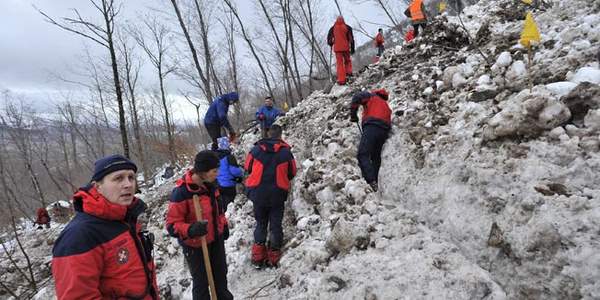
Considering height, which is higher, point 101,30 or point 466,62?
point 101,30

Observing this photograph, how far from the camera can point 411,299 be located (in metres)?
2.71

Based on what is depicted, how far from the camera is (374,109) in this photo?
493 cm

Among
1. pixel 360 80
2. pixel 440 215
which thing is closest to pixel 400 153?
pixel 440 215

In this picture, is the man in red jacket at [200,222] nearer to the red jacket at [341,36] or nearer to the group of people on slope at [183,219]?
the group of people on slope at [183,219]

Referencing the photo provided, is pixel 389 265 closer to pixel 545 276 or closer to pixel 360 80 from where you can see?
pixel 545 276

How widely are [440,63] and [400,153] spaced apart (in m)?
2.37

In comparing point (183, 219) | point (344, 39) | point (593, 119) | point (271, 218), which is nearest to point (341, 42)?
point (344, 39)

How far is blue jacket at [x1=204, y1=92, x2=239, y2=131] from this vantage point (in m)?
7.73

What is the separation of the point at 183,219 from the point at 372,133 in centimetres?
298

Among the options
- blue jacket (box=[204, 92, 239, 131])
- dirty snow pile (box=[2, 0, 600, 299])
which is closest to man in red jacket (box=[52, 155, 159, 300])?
dirty snow pile (box=[2, 0, 600, 299])

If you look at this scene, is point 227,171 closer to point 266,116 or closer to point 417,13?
point 266,116

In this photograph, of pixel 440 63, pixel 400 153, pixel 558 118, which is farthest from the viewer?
pixel 440 63

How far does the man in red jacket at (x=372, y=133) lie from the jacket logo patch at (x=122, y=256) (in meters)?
3.39

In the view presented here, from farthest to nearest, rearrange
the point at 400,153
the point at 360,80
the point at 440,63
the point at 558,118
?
the point at 360,80, the point at 440,63, the point at 400,153, the point at 558,118
